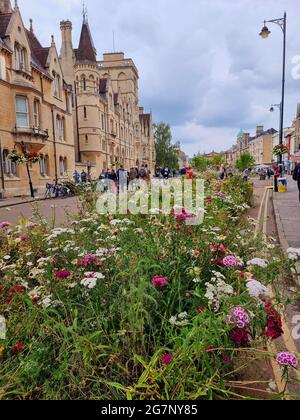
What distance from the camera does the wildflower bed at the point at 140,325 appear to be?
1978 millimetres

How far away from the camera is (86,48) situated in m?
44.3

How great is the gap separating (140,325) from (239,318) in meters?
0.68

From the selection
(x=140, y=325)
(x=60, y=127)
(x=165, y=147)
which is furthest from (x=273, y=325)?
(x=165, y=147)

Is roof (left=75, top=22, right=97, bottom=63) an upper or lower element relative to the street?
upper

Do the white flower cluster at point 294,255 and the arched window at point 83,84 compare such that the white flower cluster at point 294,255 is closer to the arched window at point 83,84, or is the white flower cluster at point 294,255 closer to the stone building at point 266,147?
the arched window at point 83,84

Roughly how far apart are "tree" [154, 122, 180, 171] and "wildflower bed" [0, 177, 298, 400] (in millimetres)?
84481

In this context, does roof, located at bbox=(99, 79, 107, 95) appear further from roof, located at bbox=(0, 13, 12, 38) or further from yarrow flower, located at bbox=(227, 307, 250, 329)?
yarrow flower, located at bbox=(227, 307, 250, 329)

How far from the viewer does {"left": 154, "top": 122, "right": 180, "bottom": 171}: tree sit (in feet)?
285

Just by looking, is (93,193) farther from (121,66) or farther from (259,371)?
(121,66)

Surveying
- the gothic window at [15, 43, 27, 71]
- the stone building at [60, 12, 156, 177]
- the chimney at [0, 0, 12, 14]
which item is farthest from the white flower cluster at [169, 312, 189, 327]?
the chimney at [0, 0, 12, 14]

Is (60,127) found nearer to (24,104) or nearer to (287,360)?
(24,104)

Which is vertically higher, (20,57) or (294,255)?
(20,57)

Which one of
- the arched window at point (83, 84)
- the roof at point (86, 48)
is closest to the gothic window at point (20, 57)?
the arched window at point (83, 84)

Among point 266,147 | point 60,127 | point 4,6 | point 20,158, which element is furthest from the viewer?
point 266,147
